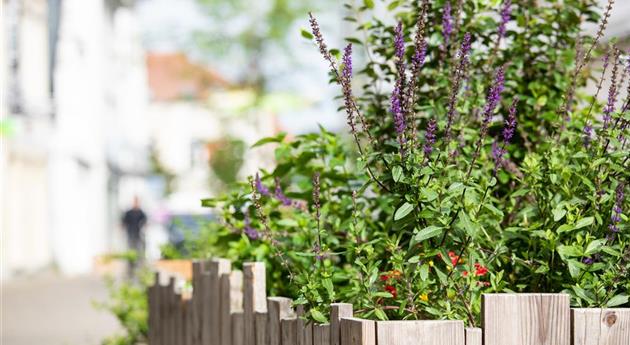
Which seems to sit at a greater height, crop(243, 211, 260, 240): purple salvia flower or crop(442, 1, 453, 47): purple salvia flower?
crop(442, 1, 453, 47): purple salvia flower

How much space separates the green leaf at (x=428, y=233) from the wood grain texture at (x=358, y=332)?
0.31 m

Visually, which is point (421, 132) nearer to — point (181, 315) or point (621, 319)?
point (181, 315)

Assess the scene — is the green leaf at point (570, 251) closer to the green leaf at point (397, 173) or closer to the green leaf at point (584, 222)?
the green leaf at point (584, 222)

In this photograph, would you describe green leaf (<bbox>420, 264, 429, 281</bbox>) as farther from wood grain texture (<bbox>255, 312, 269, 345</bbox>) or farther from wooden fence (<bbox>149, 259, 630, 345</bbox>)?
wood grain texture (<bbox>255, 312, 269, 345</bbox>)

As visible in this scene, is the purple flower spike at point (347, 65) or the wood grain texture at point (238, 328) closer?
the purple flower spike at point (347, 65)

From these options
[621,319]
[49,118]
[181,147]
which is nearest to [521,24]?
[621,319]

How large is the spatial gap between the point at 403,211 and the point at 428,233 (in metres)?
0.09

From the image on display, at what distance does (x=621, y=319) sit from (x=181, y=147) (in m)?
77.9

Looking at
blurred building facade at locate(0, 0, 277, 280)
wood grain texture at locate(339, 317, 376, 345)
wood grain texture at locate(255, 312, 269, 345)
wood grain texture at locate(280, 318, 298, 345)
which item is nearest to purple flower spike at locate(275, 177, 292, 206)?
wood grain texture at locate(255, 312, 269, 345)

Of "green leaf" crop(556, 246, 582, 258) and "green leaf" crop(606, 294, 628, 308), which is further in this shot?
"green leaf" crop(556, 246, 582, 258)

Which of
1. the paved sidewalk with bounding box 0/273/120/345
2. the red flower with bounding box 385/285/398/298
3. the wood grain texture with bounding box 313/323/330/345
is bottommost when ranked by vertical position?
the paved sidewalk with bounding box 0/273/120/345

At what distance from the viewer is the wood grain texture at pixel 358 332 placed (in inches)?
126

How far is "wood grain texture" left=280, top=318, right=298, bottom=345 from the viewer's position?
3.82 meters

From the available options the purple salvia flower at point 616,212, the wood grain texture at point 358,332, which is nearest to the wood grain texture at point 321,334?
the wood grain texture at point 358,332
